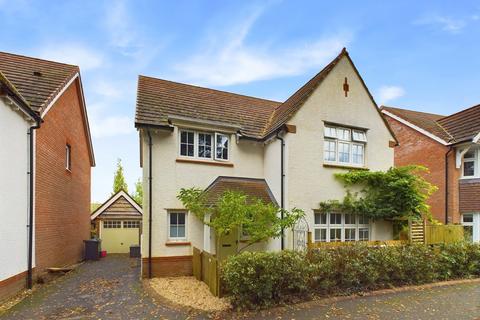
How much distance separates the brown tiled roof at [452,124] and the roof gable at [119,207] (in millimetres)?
19643

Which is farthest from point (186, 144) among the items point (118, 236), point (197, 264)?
point (118, 236)

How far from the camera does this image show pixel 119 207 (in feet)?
69.1

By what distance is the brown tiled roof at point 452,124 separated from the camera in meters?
16.4

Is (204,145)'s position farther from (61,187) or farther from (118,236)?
(118,236)

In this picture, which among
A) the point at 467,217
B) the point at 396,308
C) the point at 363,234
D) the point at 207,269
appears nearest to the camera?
the point at 396,308

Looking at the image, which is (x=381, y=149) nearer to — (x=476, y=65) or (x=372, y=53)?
(x=372, y=53)

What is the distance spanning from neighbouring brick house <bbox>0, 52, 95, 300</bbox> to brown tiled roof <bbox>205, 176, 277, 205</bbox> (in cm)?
635

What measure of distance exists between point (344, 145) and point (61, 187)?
1316 cm

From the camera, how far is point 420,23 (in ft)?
38.5

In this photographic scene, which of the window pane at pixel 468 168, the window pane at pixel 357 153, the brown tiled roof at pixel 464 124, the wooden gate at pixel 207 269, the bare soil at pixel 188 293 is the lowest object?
the bare soil at pixel 188 293

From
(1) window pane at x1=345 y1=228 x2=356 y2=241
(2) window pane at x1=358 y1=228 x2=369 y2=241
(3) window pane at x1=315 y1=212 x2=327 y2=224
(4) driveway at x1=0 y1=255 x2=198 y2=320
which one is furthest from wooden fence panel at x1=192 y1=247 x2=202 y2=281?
(2) window pane at x1=358 y1=228 x2=369 y2=241

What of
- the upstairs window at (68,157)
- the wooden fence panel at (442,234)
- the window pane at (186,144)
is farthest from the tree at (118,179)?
the wooden fence panel at (442,234)

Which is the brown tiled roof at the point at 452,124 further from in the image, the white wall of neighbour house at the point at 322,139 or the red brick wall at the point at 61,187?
the red brick wall at the point at 61,187

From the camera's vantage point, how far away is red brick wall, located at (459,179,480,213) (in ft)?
52.4
